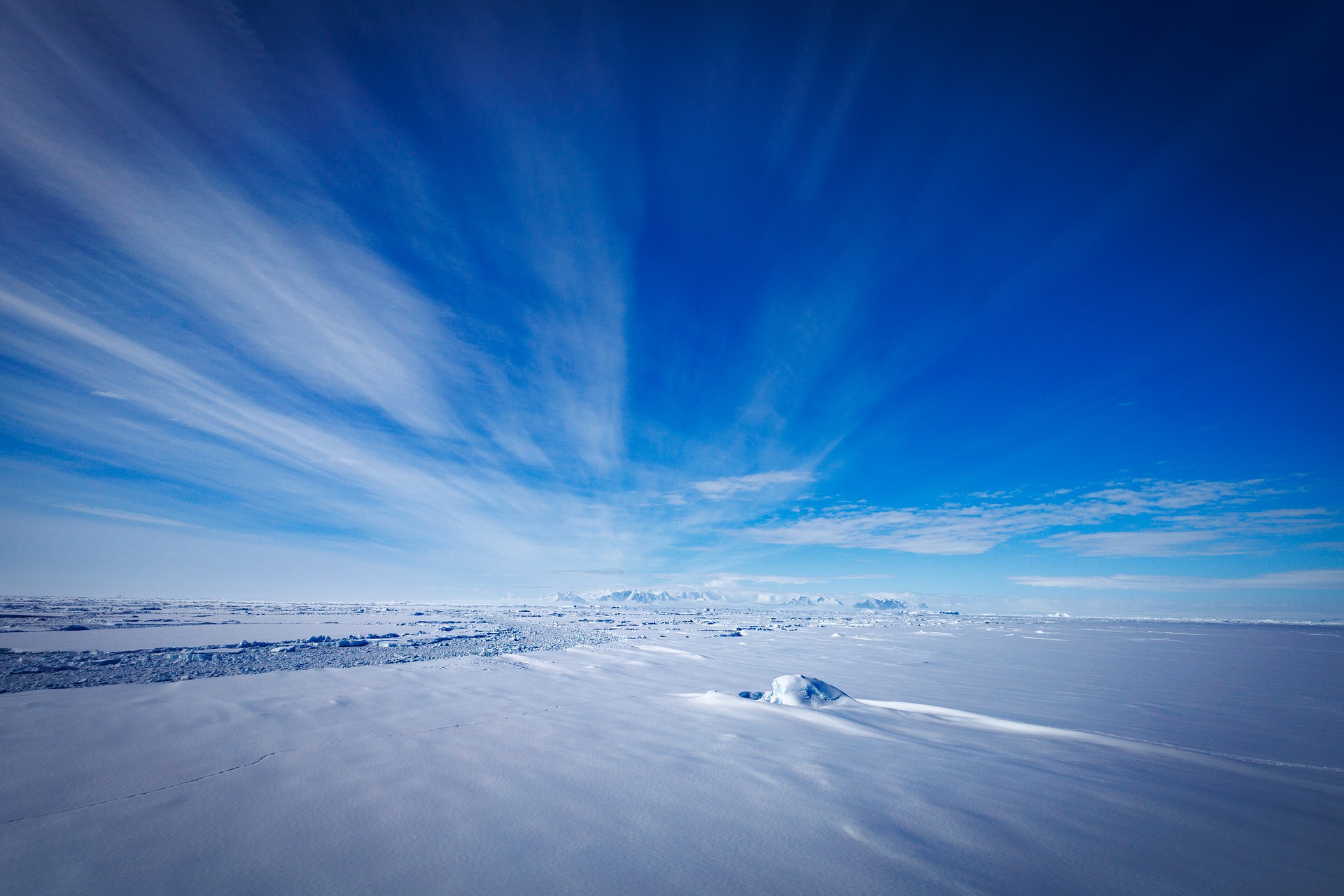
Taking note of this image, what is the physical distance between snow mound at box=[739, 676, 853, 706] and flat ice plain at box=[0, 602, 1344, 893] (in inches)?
14.5

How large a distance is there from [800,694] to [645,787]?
172 inches

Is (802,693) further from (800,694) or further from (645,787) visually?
(645,787)

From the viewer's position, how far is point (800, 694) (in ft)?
25.8

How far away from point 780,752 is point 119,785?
6093 millimetres

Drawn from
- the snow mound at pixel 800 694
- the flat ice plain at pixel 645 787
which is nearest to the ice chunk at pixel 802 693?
the snow mound at pixel 800 694

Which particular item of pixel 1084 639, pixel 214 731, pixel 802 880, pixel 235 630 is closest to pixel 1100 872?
pixel 802 880

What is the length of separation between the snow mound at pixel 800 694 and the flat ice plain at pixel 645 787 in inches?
14.5

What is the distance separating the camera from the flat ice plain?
2.99m

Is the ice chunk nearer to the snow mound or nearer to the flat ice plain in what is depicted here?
the snow mound

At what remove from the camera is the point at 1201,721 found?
24.2 ft

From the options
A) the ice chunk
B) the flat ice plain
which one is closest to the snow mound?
the ice chunk

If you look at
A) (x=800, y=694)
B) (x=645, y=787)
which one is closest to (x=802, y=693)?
(x=800, y=694)

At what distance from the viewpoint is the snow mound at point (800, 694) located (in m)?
7.78

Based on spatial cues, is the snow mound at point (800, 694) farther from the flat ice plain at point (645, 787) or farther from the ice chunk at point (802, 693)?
the flat ice plain at point (645, 787)
